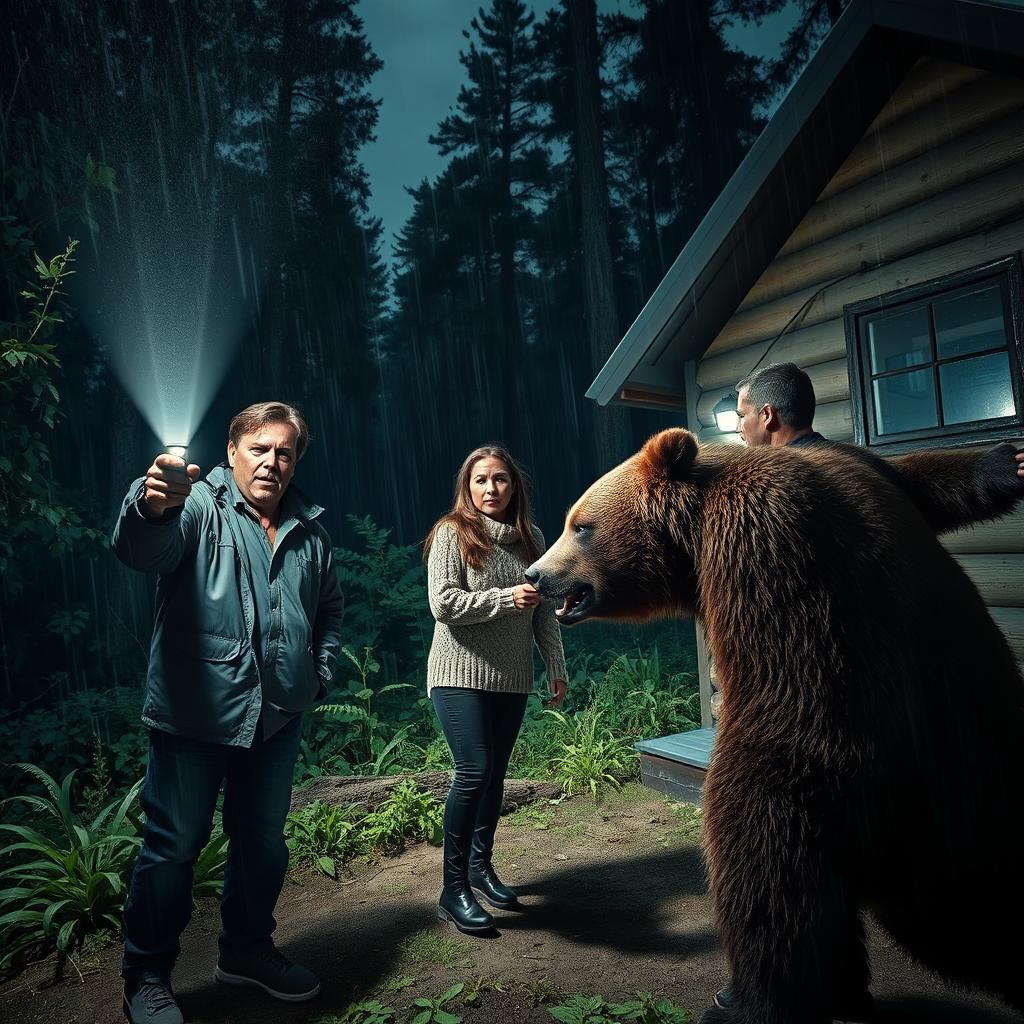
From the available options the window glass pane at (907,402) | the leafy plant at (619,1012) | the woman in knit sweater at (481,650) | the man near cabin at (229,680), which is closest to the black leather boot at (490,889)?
the woman in knit sweater at (481,650)

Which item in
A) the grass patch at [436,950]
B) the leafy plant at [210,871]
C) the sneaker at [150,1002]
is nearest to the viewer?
the sneaker at [150,1002]

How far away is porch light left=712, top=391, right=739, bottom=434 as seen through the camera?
460 centimetres

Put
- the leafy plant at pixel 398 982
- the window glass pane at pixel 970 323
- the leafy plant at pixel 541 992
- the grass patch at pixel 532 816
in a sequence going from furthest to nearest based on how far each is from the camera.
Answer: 1. the window glass pane at pixel 970 323
2. the grass patch at pixel 532 816
3. the leafy plant at pixel 398 982
4. the leafy plant at pixel 541 992

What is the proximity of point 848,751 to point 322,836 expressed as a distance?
3600 mm

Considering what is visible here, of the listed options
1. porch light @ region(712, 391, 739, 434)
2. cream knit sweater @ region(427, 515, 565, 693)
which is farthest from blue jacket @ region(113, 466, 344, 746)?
porch light @ region(712, 391, 739, 434)

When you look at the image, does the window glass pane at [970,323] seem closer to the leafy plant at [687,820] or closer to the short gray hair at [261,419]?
the leafy plant at [687,820]

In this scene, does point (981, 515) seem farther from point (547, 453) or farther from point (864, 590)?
point (547, 453)

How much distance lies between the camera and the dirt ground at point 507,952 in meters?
2.48

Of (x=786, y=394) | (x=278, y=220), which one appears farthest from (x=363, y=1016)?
(x=278, y=220)

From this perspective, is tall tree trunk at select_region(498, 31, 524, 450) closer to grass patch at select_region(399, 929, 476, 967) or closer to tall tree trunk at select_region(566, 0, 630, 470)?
tall tree trunk at select_region(566, 0, 630, 470)

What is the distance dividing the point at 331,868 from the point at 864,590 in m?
3.45

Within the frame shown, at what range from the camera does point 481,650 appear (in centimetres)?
292

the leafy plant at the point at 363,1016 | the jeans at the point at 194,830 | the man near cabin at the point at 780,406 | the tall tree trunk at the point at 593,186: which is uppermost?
the tall tree trunk at the point at 593,186

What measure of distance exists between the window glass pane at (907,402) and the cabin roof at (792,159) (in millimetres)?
1240
